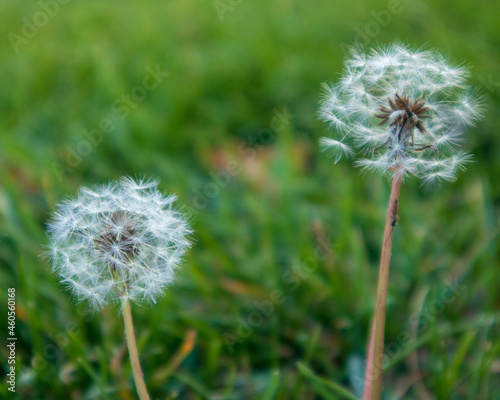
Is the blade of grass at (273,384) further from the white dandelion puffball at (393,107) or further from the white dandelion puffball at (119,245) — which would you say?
the white dandelion puffball at (393,107)

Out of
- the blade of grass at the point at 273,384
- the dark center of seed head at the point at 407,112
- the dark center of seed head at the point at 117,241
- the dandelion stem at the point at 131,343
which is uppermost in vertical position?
the dark center of seed head at the point at 407,112

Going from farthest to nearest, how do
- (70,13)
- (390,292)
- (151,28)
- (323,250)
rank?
(70,13), (151,28), (323,250), (390,292)

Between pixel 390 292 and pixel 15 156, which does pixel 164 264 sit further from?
pixel 15 156

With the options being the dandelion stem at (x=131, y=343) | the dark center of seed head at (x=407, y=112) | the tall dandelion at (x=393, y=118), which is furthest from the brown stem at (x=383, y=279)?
the dandelion stem at (x=131, y=343)

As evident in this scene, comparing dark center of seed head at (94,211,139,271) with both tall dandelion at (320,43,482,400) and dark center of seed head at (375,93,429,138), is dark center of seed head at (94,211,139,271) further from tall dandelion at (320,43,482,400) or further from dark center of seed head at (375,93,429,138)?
dark center of seed head at (375,93,429,138)

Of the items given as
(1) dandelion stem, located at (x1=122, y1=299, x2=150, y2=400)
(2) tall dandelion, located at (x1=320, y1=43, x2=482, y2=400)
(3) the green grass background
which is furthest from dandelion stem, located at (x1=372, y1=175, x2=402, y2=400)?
(1) dandelion stem, located at (x1=122, y1=299, x2=150, y2=400)

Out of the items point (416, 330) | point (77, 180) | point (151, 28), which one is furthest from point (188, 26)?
point (416, 330)

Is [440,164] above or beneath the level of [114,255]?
above

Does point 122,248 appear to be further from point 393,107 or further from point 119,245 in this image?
point 393,107
